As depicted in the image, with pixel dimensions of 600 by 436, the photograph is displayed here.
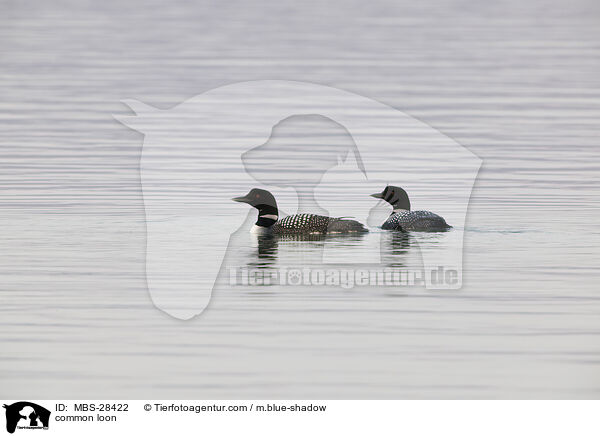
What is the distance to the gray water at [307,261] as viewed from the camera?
19.2 feet

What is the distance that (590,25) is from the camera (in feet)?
88.0

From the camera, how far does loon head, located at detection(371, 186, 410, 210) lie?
9641 mm

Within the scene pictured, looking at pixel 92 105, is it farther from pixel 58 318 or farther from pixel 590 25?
pixel 590 25

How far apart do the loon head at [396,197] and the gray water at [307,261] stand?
1.26 ft

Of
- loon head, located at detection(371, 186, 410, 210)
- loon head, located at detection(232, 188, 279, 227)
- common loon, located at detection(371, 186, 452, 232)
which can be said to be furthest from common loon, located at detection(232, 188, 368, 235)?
loon head, located at detection(371, 186, 410, 210)

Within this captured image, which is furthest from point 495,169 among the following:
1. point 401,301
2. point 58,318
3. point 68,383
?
point 68,383

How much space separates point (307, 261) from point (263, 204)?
1.36 metres

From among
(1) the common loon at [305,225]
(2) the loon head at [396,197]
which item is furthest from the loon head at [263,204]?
(2) the loon head at [396,197]
